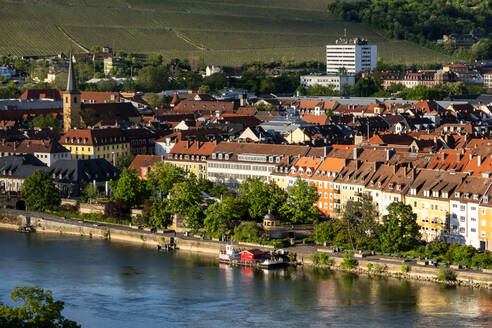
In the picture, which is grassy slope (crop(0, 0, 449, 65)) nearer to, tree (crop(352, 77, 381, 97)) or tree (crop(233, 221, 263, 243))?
tree (crop(352, 77, 381, 97))

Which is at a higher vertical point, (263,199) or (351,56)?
(351,56)

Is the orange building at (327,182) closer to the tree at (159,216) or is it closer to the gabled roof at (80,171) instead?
the tree at (159,216)

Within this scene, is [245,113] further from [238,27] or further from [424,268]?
[238,27]

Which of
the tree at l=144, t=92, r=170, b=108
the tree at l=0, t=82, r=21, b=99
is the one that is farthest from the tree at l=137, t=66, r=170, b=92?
the tree at l=144, t=92, r=170, b=108

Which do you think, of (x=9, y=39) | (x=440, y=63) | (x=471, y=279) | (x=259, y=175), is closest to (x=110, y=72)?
(x=9, y=39)

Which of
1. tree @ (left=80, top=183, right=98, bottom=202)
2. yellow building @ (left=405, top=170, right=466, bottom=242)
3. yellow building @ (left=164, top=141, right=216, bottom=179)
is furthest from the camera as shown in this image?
yellow building @ (left=164, top=141, right=216, bottom=179)

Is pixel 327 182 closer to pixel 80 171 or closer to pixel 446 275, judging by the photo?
pixel 446 275

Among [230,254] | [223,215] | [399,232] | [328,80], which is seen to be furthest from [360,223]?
[328,80]
